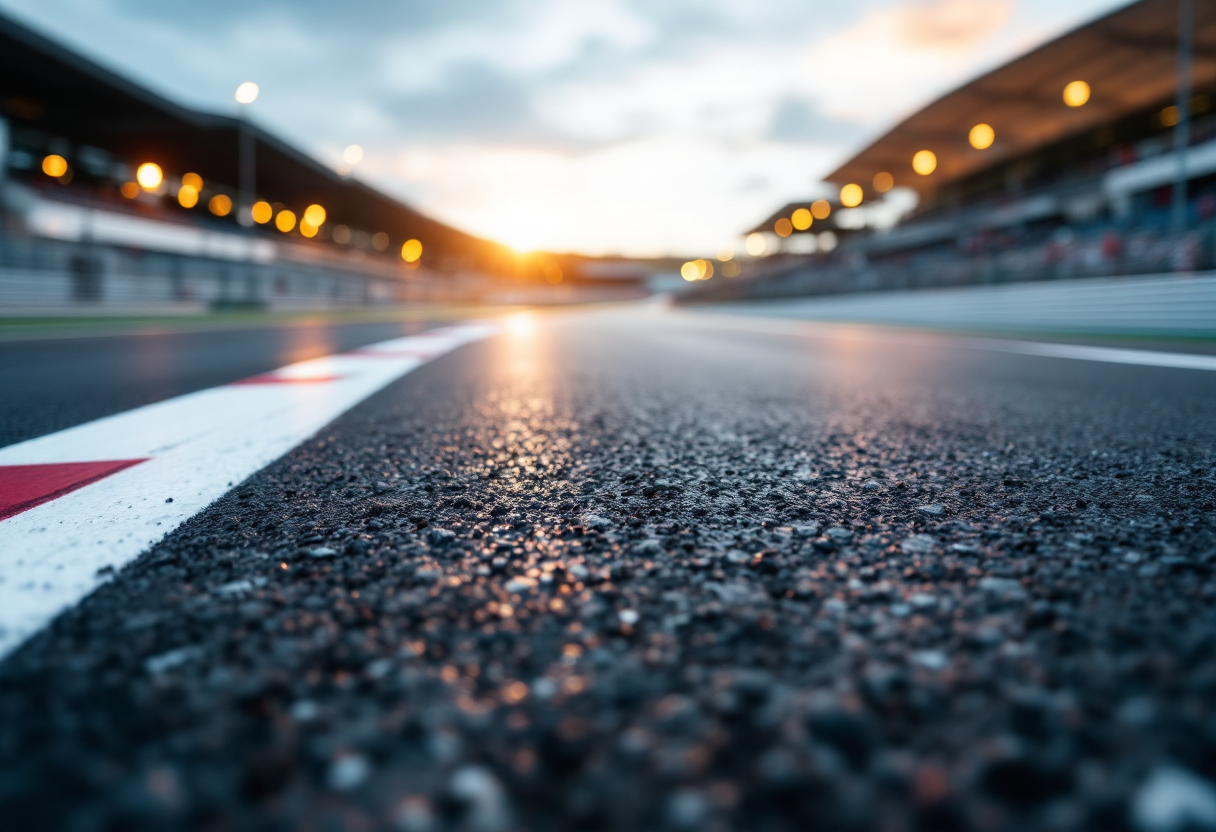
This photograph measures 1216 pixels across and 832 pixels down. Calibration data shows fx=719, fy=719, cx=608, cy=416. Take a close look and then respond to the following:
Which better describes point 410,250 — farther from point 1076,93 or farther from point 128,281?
point 1076,93

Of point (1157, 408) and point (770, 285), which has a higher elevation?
point (770, 285)

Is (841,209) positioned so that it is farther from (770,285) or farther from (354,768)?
(354,768)

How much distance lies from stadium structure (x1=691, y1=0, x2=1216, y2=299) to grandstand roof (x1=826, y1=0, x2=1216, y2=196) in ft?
0.28

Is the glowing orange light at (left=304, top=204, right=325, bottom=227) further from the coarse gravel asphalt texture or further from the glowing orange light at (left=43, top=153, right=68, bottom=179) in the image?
the coarse gravel asphalt texture

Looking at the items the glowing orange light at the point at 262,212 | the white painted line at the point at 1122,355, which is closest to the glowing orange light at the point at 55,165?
the glowing orange light at the point at 262,212

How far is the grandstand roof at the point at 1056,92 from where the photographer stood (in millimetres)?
23234

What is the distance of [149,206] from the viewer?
36.9 meters

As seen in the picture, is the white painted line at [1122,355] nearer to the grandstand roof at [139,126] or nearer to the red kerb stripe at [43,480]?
the red kerb stripe at [43,480]

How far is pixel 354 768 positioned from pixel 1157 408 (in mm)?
3805

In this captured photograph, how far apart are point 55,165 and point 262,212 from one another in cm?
1774

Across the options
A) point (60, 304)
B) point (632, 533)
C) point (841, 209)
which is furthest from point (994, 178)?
point (632, 533)

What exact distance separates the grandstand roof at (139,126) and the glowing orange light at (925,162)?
33573 millimetres

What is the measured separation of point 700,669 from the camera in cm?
86

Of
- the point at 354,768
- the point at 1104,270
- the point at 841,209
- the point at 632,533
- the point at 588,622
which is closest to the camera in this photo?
the point at 354,768
